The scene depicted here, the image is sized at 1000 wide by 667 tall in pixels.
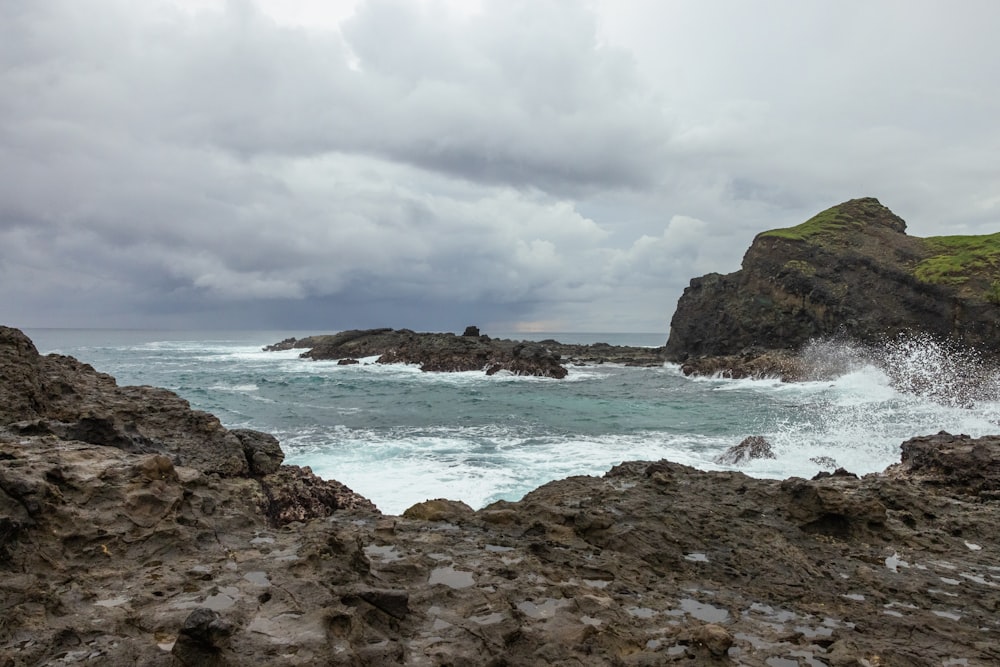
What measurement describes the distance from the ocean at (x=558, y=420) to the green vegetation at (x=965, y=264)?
677cm

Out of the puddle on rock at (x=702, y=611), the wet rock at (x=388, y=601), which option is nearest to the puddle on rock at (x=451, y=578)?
the wet rock at (x=388, y=601)

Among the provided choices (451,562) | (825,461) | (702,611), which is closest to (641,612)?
(702,611)

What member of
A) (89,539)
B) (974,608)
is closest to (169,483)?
(89,539)

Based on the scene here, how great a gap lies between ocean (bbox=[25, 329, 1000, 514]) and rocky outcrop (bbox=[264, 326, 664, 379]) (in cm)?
513

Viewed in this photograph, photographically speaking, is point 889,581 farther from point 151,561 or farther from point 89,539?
point 89,539

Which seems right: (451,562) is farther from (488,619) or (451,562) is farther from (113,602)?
(113,602)

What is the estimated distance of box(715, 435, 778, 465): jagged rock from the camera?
15.1 meters

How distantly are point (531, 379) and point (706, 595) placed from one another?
4308 cm

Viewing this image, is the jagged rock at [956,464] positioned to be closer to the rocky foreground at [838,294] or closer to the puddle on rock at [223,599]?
the puddle on rock at [223,599]

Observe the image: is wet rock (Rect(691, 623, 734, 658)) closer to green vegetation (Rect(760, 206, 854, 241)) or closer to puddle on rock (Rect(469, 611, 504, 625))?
puddle on rock (Rect(469, 611, 504, 625))

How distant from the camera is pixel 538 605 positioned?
448 centimetres

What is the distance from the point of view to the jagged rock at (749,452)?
15070 mm

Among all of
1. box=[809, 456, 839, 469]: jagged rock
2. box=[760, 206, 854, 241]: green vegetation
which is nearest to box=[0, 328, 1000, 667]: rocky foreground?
box=[809, 456, 839, 469]: jagged rock

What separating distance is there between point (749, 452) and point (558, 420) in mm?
10321
